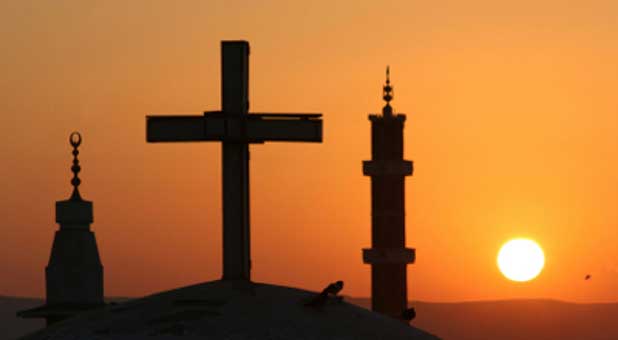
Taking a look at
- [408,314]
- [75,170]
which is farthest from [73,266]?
[408,314]

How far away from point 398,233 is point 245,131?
223 feet

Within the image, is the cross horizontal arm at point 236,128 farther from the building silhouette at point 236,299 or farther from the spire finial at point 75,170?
the spire finial at point 75,170

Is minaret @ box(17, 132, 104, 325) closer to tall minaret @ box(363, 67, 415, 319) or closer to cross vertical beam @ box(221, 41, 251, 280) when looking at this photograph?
tall minaret @ box(363, 67, 415, 319)

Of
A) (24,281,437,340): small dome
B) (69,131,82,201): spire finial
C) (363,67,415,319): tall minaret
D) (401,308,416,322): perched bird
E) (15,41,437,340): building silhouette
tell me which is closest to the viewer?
(24,281,437,340): small dome

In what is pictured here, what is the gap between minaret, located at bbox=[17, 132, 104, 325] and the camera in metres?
67.2

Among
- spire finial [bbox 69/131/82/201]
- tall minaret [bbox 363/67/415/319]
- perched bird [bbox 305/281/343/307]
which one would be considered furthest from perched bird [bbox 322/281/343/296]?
tall minaret [bbox 363/67/415/319]

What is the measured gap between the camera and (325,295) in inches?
1176

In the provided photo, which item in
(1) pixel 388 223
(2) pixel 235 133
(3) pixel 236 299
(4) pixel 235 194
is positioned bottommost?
(3) pixel 236 299

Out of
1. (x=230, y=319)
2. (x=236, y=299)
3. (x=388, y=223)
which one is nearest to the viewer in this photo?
(x=230, y=319)

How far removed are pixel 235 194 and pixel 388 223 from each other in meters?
67.8

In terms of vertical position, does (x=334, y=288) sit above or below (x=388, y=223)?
below

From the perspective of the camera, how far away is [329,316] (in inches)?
1170

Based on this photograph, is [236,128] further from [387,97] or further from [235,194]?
[387,97]

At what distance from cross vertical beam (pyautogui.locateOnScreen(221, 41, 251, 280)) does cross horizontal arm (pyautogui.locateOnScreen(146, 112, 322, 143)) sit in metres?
0.11
